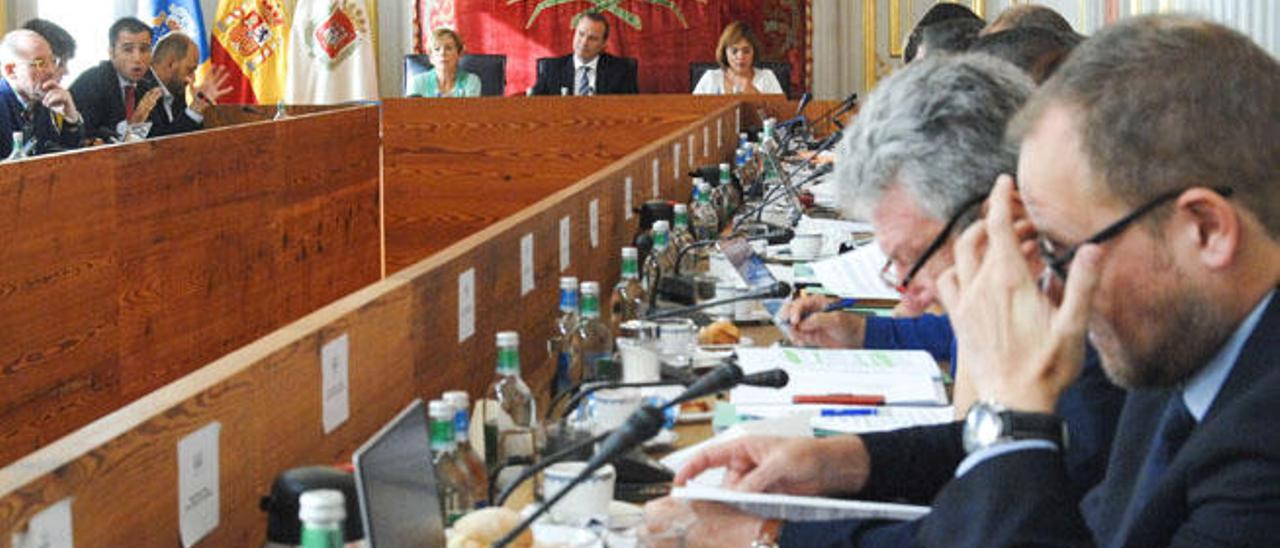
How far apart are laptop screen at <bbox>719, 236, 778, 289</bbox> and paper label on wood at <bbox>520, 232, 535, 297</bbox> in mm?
724

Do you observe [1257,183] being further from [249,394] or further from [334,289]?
[334,289]

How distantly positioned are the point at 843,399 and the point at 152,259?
98.9 inches

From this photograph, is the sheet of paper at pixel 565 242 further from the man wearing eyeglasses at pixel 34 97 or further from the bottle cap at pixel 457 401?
the man wearing eyeglasses at pixel 34 97

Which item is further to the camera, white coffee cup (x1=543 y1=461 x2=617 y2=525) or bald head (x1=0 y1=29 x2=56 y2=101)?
bald head (x1=0 y1=29 x2=56 y2=101)

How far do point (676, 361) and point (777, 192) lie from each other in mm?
3006

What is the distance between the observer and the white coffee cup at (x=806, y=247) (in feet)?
14.6

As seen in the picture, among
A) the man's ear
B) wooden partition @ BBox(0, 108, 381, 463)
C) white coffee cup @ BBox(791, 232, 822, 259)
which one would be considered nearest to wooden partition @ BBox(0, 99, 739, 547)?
the man's ear

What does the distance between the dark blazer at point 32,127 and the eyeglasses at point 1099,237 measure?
538 centimetres

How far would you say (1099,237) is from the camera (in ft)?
4.49

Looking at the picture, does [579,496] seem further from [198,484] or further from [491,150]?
[491,150]

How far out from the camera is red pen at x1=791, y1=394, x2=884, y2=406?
257 cm

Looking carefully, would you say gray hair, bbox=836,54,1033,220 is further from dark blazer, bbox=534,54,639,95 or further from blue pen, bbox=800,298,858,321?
dark blazer, bbox=534,54,639,95

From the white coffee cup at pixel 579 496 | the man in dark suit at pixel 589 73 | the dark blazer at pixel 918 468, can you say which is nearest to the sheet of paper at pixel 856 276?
the dark blazer at pixel 918 468

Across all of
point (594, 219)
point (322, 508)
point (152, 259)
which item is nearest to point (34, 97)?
point (152, 259)
